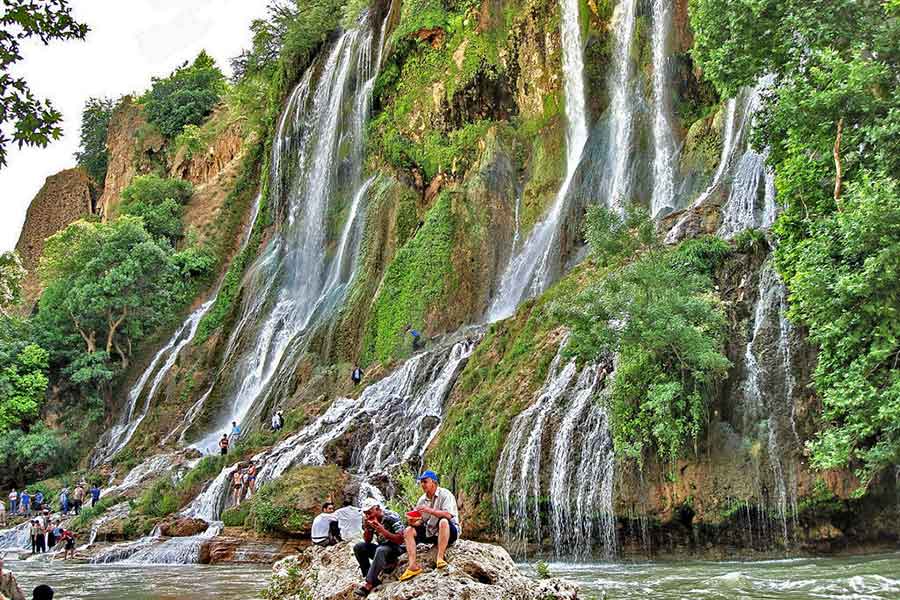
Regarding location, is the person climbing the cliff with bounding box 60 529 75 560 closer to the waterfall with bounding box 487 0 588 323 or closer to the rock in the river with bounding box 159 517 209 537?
the rock in the river with bounding box 159 517 209 537

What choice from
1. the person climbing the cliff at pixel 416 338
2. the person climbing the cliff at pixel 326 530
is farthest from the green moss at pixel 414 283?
the person climbing the cliff at pixel 326 530

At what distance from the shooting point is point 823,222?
14.3 m

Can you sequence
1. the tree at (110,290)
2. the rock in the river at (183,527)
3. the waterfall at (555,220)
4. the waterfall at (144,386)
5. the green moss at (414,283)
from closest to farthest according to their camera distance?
the rock in the river at (183,527) → the waterfall at (555,220) → the green moss at (414,283) → the waterfall at (144,386) → the tree at (110,290)

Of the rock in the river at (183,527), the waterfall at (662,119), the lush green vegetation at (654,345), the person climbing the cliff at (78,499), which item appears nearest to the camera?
the lush green vegetation at (654,345)

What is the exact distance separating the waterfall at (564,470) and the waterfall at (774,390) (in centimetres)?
269

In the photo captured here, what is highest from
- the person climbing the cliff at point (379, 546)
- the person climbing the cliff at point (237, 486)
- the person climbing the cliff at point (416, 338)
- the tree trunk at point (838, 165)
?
the tree trunk at point (838, 165)

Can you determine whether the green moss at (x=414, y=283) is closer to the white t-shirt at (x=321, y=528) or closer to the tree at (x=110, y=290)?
the tree at (x=110, y=290)

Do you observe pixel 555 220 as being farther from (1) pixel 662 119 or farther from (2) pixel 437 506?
(2) pixel 437 506

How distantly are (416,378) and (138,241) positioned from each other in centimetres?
2516

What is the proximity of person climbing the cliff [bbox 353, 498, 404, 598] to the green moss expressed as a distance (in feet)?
66.0

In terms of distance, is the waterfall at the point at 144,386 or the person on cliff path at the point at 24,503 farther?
the waterfall at the point at 144,386

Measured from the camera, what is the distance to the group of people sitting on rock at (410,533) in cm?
780

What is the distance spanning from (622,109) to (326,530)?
21.6 metres

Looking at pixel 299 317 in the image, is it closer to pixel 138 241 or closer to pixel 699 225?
pixel 138 241
